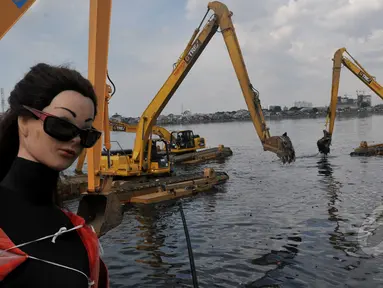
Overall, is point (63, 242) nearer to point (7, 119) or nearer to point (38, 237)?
point (38, 237)

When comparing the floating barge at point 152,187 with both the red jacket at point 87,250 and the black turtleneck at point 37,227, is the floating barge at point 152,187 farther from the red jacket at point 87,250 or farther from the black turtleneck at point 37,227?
the black turtleneck at point 37,227

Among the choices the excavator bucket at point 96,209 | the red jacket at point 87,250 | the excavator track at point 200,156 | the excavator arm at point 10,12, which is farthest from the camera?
the excavator track at point 200,156

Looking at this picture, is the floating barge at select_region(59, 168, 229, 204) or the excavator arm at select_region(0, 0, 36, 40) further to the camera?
the floating barge at select_region(59, 168, 229, 204)

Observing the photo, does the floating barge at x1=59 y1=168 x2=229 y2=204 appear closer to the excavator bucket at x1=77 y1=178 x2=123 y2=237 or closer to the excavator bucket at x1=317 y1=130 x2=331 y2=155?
the excavator bucket at x1=77 y1=178 x2=123 y2=237

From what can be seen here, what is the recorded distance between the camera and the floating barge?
13938mm

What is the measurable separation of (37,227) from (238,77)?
57.0 ft

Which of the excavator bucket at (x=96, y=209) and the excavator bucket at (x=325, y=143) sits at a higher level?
the excavator bucket at (x=96, y=209)

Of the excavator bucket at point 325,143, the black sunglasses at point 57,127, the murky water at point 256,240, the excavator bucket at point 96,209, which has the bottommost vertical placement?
the murky water at point 256,240

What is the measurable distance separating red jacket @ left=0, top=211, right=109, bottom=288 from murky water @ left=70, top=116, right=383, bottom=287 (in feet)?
20.2

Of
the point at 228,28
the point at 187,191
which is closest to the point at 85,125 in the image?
the point at 187,191

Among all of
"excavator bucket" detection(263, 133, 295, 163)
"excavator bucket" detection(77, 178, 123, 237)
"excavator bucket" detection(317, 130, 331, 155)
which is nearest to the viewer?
"excavator bucket" detection(77, 178, 123, 237)

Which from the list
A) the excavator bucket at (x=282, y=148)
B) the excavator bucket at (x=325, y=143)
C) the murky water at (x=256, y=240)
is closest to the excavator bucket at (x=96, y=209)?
the murky water at (x=256, y=240)

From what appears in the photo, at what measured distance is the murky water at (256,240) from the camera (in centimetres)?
759

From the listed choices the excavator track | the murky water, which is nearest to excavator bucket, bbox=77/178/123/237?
the murky water
